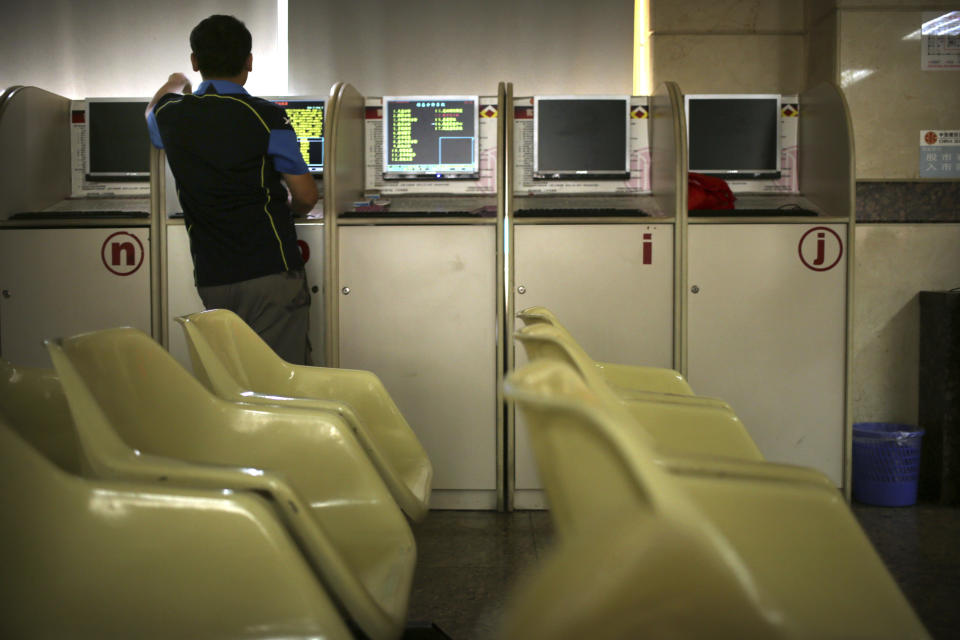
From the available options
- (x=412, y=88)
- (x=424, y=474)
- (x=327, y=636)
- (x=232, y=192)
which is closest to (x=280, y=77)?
(x=412, y=88)

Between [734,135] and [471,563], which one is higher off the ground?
[734,135]

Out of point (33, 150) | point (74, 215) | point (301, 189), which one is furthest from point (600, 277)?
point (33, 150)

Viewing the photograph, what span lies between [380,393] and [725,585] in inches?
54.2

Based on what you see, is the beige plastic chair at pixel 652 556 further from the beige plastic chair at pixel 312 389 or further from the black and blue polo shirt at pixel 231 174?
the black and blue polo shirt at pixel 231 174

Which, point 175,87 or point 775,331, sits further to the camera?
point 775,331

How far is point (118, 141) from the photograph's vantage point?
349cm

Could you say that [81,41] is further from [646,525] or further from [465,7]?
[646,525]

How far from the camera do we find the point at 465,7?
435 centimetres

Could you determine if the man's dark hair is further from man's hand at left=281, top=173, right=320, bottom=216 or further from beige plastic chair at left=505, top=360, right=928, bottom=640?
beige plastic chair at left=505, top=360, right=928, bottom=640

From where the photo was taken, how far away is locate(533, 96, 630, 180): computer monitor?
3.47m

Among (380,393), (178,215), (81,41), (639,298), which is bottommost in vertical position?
(380,393)

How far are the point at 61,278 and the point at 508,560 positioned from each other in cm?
209

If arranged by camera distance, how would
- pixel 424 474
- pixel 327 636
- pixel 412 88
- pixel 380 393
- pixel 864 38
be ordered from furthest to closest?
pixel 412 88 < pixel 864 38 < pixel 380 393 < pixel 424 474 < pixel 327 636

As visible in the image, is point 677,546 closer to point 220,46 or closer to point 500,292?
point 220,46
